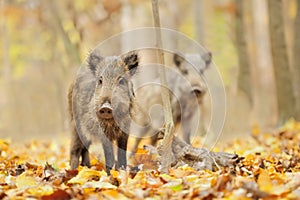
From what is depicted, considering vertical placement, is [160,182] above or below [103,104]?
below

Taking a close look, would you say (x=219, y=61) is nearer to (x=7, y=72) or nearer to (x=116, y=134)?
(x=7, y=72)

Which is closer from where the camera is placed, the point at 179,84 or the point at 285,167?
the point at 285,167

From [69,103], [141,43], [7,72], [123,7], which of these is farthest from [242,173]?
[7,72]

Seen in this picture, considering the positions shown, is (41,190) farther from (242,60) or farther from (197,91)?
(242,60)

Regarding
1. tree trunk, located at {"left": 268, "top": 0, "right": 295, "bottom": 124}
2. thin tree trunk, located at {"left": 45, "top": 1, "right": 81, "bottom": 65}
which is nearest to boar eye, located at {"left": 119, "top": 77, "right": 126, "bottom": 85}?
tree trunk, located at {"left": 268, "top": 0, "right": 295, "bottom": 124}

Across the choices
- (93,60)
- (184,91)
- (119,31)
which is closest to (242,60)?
(184,91)

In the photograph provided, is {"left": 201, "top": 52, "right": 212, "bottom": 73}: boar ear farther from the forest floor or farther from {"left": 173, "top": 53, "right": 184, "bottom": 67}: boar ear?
the forest floor

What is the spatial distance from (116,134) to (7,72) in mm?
21813

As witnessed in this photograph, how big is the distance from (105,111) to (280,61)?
22.8ft

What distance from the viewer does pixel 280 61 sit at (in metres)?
11.9

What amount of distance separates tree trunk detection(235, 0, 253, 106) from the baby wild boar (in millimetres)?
9139

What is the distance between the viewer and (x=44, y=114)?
95.3ft

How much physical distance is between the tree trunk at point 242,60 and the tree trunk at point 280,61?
3334 millimetres

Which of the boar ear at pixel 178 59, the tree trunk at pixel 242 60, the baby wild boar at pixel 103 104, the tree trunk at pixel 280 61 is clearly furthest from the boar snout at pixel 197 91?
the tree trunk at pixel 242 60
